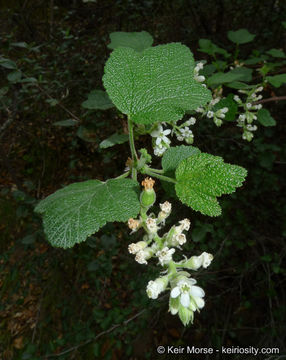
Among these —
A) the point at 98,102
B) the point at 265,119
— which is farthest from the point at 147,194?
the point at 265,119

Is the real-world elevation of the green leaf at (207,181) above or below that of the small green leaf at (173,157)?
above

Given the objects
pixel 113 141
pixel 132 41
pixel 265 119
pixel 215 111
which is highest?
pixel 132 41

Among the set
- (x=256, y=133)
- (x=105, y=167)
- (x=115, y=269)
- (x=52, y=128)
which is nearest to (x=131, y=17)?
(x=52, y=128)

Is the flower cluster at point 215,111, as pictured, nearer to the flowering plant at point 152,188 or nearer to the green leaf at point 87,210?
the flowering plant at point 152,188

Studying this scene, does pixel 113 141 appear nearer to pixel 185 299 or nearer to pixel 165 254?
pixel 165 254

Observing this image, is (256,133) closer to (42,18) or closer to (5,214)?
(5,214)

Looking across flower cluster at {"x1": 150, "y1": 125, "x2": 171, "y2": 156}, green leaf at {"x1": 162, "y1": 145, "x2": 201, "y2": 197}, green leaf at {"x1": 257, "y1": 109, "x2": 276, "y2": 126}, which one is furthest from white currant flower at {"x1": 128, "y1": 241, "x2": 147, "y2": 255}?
green leaf at {"x1": 257, "y1": 109, "x2": 276, "y2": 126}

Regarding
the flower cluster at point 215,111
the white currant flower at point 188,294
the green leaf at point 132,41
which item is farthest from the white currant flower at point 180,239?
the green leaf at point 132,41
